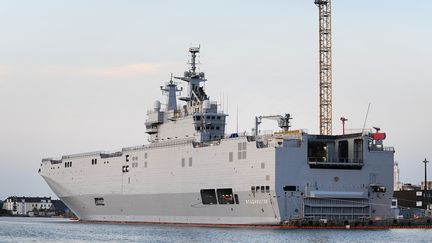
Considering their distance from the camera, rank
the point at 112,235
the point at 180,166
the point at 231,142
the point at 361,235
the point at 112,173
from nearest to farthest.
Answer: the point at 361,235 → the point at 112,235 → the point at 231,142 → the point at 180,166 → the point at 112,173

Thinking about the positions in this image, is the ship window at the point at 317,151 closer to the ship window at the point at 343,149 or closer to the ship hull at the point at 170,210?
the ship window at the point at 343,149

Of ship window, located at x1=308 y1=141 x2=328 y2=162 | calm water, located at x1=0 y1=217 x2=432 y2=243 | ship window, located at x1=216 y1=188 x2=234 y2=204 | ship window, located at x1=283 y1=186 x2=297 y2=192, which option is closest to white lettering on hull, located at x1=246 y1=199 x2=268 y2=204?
ship window, located at x1=283 y1=186 x2=297 y2=192

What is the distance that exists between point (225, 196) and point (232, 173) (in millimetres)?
2905

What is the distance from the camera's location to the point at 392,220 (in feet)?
263

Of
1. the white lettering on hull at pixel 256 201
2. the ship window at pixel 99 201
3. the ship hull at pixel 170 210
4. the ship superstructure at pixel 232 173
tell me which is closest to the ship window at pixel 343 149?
the ship superstructure at pixel 232 173

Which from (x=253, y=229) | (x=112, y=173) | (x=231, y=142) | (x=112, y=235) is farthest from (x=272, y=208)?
(x=112, y=173)

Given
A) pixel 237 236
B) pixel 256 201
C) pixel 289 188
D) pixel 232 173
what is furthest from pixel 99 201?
pixel 237 236

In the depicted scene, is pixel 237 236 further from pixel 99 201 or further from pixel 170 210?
pixel 99 201

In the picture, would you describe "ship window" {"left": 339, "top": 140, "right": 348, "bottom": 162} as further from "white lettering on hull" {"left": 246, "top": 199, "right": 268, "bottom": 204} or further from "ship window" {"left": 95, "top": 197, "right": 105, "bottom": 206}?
"ship window" {"left": 95, "top": 197, "right": 105, "bottom": 206}

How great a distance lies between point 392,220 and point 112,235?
1010 inches

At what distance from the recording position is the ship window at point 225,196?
81562 millimetres

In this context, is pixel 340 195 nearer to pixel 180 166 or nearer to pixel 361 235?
pixel 361 235

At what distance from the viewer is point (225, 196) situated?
270 ft

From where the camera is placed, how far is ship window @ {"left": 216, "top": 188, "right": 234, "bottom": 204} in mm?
81562
